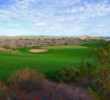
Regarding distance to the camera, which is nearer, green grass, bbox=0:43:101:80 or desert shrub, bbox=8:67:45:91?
desert shrub, bbox=8:67:45:91

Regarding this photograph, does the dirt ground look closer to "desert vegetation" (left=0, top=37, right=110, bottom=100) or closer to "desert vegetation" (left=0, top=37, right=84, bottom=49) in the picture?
"desert vegetation" (left=0, top=37, right=110, bottom=100)

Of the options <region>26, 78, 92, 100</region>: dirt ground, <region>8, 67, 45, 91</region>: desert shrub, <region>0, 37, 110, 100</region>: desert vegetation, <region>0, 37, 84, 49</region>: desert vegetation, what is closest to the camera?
<region>0, 37, 110, 100</region>: desert vegetation

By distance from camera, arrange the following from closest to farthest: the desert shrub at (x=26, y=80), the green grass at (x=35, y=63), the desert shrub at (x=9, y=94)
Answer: the desert shrub at (x=9, y=94), the desert shrub at (x=26, y=80), the green grass at (x=35, y=63)

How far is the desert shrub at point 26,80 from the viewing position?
6679 mm

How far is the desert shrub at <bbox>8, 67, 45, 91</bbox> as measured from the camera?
21.9 feet

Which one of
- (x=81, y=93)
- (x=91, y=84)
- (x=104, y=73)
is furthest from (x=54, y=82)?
(x=104, y=73)

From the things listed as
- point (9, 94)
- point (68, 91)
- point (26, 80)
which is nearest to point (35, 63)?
point (26, 80)

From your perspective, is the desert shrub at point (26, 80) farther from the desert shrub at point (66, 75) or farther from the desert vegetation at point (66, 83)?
the desert shrub at point (66, 75)

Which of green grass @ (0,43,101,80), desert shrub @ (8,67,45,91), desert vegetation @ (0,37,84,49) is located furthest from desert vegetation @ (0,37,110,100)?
desert vegetation @ (0,37,84,49)

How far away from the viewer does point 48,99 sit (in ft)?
18.2

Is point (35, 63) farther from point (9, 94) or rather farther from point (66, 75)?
point (9, 94)

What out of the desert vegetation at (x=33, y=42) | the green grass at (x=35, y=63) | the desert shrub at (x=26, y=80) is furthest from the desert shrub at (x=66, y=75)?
the desert vegetation at (x=33, y=42)

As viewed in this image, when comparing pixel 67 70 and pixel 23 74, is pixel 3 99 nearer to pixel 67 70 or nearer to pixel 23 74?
pixel 23 74

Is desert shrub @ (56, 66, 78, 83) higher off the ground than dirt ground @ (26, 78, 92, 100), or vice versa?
desert shrub @ (56, 66, 78, 83)
